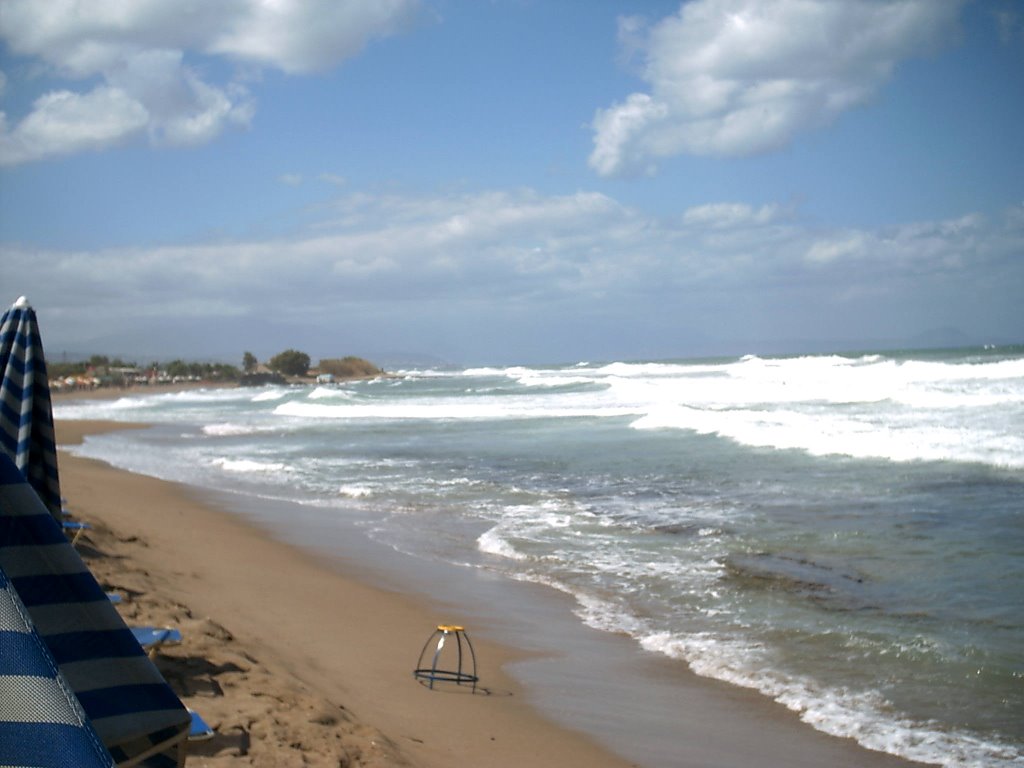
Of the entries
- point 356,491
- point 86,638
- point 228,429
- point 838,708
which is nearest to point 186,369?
point 228,429

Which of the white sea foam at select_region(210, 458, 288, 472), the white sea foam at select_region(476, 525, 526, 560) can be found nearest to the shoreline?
the white sea foam at select_region(476, 525, 526, 560)

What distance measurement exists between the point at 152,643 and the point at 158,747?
4066mm

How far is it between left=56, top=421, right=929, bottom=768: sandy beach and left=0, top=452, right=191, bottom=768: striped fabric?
3.14 m

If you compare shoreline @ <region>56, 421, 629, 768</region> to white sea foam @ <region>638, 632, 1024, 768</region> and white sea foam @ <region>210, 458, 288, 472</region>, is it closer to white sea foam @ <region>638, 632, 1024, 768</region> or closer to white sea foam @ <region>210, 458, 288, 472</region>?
white sea foam @ <region>638, 632, 1024, 768</region>

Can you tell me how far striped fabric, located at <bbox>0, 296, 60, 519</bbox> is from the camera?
13.4ft

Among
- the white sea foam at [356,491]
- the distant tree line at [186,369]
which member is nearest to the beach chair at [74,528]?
the white sea foam at [356,491]

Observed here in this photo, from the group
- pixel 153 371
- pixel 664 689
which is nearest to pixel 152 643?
pixel 664 689

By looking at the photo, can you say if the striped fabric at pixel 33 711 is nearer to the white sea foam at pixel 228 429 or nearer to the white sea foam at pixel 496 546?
the white sea foam at pixel 496 546

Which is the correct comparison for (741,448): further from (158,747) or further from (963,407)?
(158,747)

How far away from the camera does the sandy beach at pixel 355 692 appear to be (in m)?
5.02

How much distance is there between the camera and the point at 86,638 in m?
1.42

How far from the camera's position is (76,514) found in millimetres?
11203

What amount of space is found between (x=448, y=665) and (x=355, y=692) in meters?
0.97

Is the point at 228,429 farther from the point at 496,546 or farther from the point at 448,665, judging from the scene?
the point at 448,665
